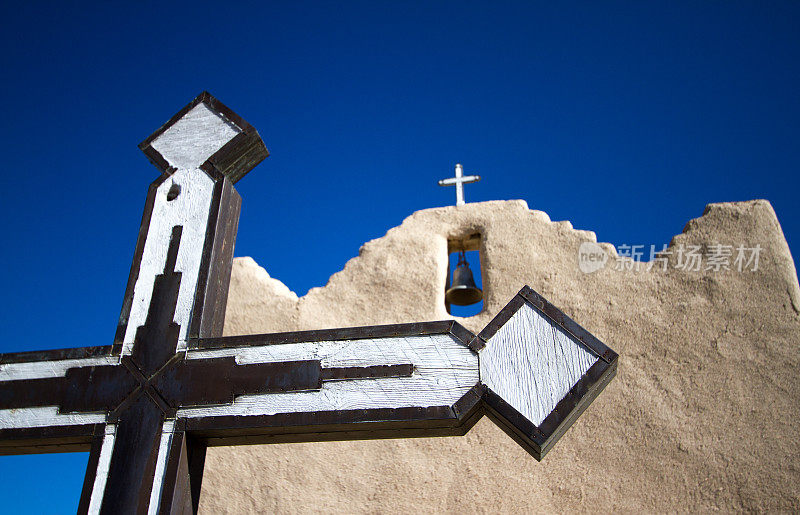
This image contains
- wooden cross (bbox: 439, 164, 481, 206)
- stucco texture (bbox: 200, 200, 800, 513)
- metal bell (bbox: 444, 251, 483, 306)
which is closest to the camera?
stucco texture (bbox: 200, 200, 800, 513)

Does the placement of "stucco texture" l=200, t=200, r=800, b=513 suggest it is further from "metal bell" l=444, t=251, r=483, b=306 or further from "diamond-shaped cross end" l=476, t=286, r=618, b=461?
"diamond-shaped cross end" l=476, t=286, r=618, b=461

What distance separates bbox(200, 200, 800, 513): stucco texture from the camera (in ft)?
12.0

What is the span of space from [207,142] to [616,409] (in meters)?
3.00

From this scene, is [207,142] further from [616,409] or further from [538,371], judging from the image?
[616,409]

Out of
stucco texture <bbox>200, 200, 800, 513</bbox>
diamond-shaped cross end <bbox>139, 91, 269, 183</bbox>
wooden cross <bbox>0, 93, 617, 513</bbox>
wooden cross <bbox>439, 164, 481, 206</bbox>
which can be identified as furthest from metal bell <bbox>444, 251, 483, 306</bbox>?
wooden cross <bbox>0, 93, 617, 513</bbox>

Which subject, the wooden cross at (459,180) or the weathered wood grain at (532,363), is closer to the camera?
the weathered wood grain at (532,363)

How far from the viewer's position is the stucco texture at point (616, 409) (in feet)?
12.0

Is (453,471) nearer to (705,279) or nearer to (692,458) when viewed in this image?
(692,458)

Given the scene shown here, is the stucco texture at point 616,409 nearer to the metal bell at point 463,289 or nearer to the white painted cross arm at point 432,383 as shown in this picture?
the metal bell at point 463,289

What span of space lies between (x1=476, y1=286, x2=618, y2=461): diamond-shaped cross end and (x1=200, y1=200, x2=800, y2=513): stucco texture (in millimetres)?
2465

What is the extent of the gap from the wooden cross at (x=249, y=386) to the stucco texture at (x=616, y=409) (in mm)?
2437

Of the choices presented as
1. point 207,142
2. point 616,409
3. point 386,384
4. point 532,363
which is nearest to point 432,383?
point 386,384

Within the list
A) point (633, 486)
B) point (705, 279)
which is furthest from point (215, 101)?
point (705, 279)

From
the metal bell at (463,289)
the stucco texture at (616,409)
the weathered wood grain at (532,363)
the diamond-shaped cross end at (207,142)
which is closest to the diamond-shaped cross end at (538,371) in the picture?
the weathered wood grain at (532,363)
